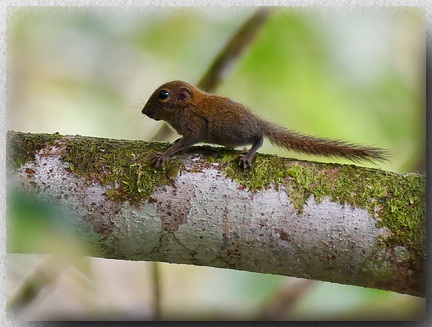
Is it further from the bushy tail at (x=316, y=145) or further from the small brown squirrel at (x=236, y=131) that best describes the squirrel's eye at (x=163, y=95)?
the bushy tail at (x=316, y=145)

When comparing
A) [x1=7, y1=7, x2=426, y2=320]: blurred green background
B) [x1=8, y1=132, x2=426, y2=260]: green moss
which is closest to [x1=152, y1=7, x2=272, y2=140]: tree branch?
[x1=7, y1=7, x2=426, y2=320]: blurred green background

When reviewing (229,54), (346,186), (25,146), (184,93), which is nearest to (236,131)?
(184,93)

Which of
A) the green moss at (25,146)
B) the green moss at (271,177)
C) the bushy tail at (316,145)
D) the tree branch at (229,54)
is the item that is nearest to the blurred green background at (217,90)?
the tree branch at (229,54)

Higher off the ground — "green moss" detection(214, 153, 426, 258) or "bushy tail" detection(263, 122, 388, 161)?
"bushy tail" detection(263, 122, 388, 161)

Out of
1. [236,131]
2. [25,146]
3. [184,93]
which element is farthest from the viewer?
[184,93]

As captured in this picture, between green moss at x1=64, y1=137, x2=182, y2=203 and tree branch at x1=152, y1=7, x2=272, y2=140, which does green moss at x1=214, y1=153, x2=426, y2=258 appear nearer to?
green moss at x1=64, y1=137, x2=182, y2=203

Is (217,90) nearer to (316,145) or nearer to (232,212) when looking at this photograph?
(316,145)
